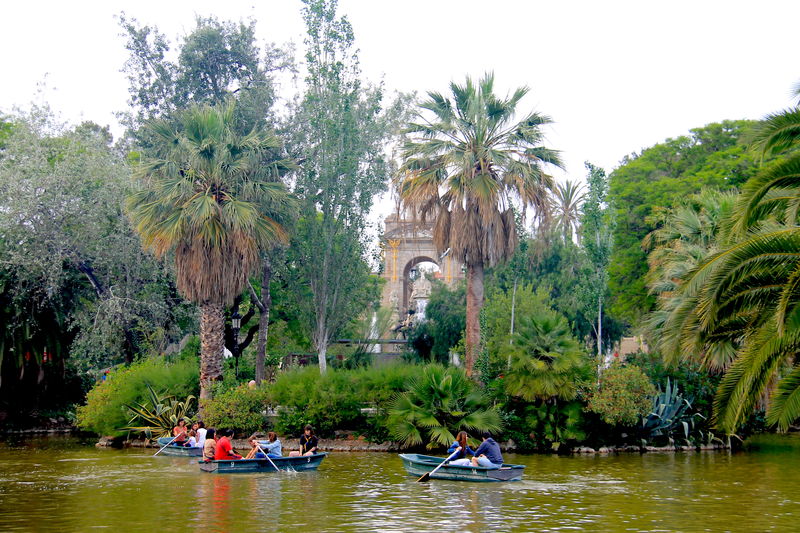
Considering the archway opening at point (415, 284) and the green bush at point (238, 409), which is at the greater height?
the archway opening at point (415, 284)

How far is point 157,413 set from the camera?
1132 inches

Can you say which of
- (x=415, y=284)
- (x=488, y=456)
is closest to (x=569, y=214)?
(x=415, y=284)

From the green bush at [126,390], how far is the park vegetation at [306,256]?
0.08 metres

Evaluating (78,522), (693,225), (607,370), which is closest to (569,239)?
(693,225)

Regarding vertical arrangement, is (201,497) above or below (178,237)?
below

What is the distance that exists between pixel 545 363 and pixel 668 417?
198 inches

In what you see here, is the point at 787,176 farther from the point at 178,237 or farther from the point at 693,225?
the point at 178,237

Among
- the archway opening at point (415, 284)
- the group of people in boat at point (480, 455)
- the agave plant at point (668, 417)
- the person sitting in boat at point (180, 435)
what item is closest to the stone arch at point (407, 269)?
the archway opening at point (415, 284)

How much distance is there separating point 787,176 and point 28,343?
100 feet

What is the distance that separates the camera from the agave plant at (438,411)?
25453 mm

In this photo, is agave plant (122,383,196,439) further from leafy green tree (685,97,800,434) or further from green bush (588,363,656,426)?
leafy green tree (685,97,800,434)

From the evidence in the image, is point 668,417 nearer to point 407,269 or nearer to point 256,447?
point 256,447

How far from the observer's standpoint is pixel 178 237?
27.4 m

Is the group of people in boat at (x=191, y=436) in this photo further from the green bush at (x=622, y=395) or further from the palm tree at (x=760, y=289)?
the palm tree at (x=760, y=289)
